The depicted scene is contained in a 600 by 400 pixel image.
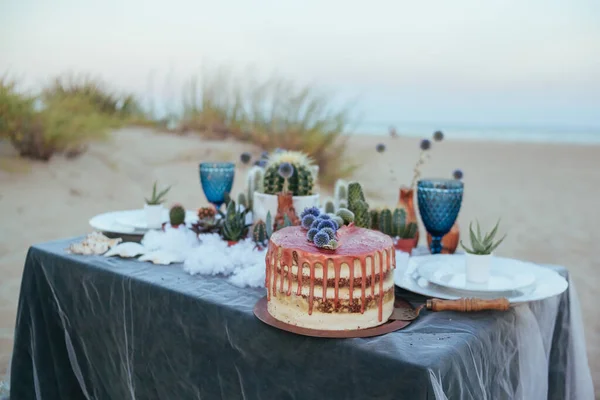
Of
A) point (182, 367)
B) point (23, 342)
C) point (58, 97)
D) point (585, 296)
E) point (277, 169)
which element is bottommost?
point (585, 296)

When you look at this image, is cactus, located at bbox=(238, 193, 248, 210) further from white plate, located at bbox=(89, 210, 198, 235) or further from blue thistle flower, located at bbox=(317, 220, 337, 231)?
blue thistle flower, located at bbox=(317, 220, 337, 231)

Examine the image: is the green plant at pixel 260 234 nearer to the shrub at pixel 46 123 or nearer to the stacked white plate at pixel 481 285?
the stacked white plate at pixel 481 285

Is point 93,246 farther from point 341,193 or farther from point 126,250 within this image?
point 341,193

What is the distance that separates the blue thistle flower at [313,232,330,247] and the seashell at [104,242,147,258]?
0.68 meters

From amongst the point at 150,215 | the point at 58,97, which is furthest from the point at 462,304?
the point at 58,97

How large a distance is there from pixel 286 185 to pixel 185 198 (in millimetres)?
4298

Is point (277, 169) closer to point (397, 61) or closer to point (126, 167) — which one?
point (126, 167)

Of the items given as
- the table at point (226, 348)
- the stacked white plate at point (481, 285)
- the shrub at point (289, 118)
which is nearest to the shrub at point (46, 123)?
the shrub at point (289, 118)

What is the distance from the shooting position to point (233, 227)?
1.29 metres

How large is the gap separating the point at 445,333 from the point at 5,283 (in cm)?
338

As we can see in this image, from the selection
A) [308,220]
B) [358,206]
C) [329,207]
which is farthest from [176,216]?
[308,220]

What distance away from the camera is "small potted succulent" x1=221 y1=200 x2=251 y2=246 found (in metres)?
1.29

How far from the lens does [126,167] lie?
5.63 meters

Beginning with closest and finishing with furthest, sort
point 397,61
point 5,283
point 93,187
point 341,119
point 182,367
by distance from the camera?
1. point 182,367
2. point 5,283
3. point 93,187
4. point 341,119
5. point 397,61
